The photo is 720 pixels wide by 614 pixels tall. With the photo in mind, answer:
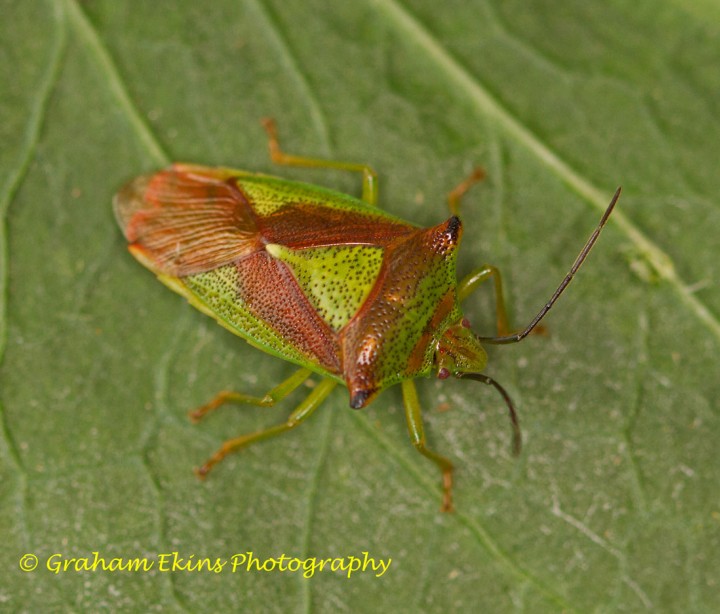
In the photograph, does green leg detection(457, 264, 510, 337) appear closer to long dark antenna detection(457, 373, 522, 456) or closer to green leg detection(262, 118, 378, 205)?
long dark antenna detection(457, 373, 522, 456)

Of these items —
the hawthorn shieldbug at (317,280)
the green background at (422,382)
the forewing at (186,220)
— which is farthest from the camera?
the green background at (422,382)

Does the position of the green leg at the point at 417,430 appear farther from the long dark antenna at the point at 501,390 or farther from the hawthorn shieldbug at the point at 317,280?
the long dark antenna at the point at 501,390

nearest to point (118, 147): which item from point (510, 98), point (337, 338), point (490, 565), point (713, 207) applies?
point (337, 338)

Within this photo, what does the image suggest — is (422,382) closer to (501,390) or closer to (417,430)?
(417,430)

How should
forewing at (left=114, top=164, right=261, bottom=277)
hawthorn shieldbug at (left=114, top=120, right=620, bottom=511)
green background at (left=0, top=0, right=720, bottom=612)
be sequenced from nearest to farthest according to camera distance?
hawthorn shieldbug at (left=114, top=120, right=620, bottom=511), forewing at (left=114, top=164, right=261, bottom=277), green background at (left=0, top=0, right=720, bottom=612)

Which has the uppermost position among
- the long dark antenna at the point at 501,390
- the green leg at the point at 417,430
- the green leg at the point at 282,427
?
the long dark antenna at the point at 501,390

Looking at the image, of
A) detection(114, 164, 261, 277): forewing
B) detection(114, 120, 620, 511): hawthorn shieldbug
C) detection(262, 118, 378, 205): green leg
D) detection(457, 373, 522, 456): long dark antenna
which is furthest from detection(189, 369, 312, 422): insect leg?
detection(262, 118, 378, 205): green leg

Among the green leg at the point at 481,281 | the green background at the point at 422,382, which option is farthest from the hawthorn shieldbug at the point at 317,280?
the green background at the point at 422,382
